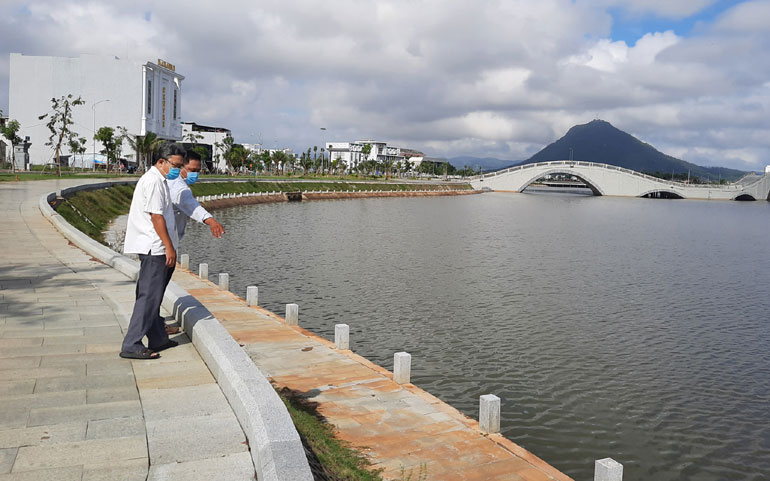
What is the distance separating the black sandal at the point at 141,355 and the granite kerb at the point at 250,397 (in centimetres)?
56

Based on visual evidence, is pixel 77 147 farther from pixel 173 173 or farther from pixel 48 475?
pixel 48 475

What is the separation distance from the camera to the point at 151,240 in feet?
23.3

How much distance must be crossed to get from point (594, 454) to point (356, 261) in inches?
824

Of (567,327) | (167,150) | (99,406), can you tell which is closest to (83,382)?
(99,406)

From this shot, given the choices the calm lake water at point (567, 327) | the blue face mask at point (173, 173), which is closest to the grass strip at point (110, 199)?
→ the calm lake water at point (567, 327)

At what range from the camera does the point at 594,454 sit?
10375mm

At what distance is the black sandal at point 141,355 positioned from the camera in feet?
24.0

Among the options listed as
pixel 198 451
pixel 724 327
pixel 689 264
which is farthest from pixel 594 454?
pixel 689 264

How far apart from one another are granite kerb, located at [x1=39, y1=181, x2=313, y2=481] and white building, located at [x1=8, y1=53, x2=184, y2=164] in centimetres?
10094

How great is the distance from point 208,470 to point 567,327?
50.9 ft

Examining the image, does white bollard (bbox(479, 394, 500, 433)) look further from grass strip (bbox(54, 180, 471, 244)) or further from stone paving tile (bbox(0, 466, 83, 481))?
grass strip (bbox(54, 180, 471, 244))

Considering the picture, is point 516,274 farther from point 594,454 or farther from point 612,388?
point 594,454

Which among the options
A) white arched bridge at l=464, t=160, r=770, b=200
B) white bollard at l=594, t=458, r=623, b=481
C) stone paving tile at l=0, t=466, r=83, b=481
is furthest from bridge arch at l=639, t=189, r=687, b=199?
stone paving tile at l=0, t=466, r=83, b=481

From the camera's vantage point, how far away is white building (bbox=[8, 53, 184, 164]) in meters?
99.3
